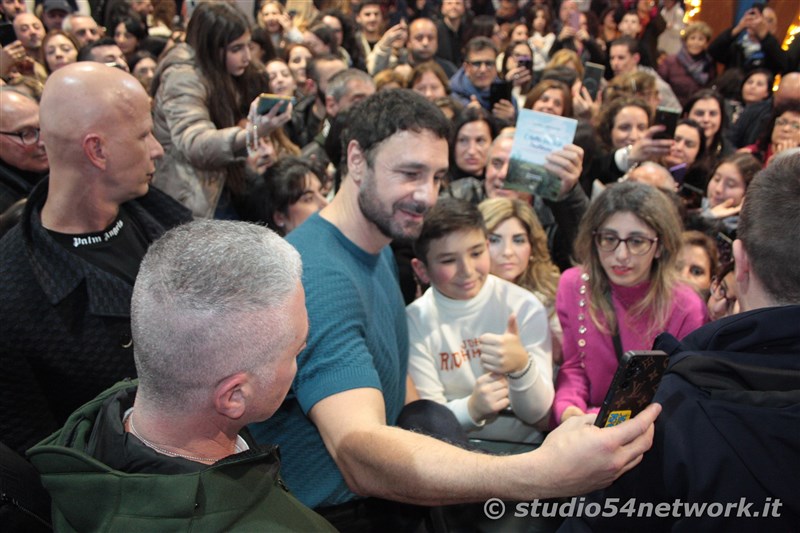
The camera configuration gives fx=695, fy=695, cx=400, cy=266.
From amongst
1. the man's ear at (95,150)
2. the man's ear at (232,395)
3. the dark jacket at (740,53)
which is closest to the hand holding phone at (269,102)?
the man's ear at (95,150)

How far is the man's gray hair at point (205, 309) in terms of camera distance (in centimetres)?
123

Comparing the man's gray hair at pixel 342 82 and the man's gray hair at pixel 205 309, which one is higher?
the man's gray hair at pixel 205 309

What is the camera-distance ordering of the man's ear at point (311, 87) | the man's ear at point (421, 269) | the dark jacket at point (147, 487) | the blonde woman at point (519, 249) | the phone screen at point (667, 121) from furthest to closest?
the man's ear at point (311, 87)
the phone screen at point (667, 121)
the blonde woman at point (519, 249)
the man's ear at point (421, 269)
the dark jacket at point (147, 487)

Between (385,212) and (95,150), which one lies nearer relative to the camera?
(95,150)

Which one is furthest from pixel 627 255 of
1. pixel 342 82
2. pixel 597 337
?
pixel 342 82

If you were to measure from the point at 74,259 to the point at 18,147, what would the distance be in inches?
50.0

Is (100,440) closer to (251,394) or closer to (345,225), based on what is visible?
(251,394)

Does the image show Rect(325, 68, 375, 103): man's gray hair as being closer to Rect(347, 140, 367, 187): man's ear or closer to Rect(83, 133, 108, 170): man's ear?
Rect(347, 140, 367, 187): man's ear

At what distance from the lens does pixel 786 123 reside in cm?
491

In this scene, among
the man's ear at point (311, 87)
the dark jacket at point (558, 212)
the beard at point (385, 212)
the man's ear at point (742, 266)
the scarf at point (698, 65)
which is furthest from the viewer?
the scarf at point (698, 65)

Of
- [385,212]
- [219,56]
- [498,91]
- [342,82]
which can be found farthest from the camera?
[498,91]

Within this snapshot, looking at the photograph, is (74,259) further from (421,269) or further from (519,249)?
(519,249)

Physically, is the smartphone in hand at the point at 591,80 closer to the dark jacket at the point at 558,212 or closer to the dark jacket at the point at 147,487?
the dark jacket at the point at 558,212

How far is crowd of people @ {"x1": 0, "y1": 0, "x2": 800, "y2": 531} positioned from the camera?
127cm
